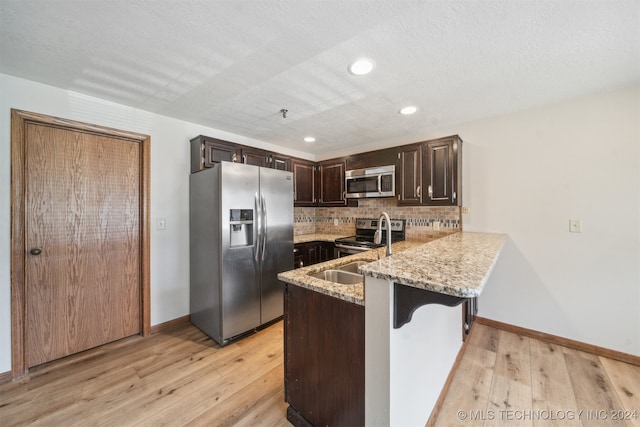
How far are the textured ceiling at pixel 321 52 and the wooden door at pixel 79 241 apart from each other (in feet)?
1.75

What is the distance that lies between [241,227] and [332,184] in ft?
5.71

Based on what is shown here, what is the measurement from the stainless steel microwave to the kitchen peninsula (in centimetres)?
174

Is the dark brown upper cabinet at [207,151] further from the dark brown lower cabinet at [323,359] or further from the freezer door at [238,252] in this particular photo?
the dark brown lower cabinet at [323,359]

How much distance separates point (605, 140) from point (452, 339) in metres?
2.22

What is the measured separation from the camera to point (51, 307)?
2021 mm

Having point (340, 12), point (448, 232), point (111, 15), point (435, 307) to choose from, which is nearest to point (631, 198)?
point (448, 232)

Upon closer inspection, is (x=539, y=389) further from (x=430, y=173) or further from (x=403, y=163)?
(x=403, y=163)

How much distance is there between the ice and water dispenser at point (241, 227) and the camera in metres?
2.38

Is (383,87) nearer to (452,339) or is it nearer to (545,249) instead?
(452,339)

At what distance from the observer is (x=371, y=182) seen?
10.9 feet

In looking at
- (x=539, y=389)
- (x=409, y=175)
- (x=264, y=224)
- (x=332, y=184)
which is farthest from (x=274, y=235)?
(x=539, y=389)

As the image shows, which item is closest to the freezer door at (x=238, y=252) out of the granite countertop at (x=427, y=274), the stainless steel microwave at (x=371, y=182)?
the granite countertop at (x=427, y=274)

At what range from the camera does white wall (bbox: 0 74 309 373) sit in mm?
1959

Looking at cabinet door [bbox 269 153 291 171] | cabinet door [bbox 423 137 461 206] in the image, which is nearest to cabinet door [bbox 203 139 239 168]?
cabinet door [bbox 269 153 291 171]
